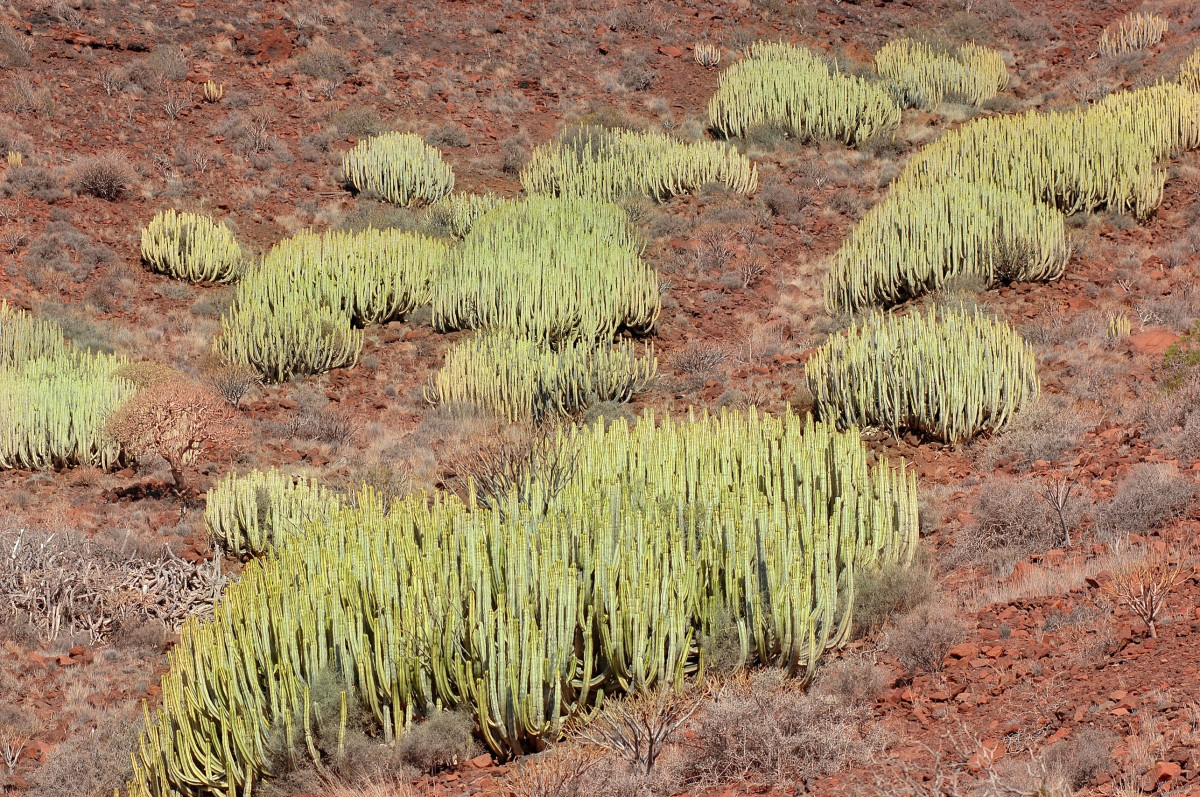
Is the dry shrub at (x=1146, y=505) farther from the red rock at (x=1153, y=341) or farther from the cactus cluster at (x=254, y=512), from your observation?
the cactus cluster at (x=254, y=512)


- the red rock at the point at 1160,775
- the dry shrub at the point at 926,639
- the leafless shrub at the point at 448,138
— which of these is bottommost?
the dry shrub at the point at 926,639

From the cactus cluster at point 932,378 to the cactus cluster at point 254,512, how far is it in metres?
4.58

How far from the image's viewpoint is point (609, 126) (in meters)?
21.5

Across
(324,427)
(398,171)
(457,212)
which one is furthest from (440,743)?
(398,171)

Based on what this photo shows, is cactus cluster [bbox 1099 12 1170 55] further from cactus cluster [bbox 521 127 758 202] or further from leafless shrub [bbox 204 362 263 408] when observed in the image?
leafless shrub [bbox 204 362 263 408]

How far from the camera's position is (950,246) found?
43.7ft

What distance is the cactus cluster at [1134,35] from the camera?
23.1m

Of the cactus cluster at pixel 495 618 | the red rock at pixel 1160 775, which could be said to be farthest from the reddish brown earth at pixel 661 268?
the cactus cluster at pixel 495 618

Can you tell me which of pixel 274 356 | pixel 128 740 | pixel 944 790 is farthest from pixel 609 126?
pixel 944 790

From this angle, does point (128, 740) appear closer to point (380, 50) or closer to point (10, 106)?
point (10, 106)

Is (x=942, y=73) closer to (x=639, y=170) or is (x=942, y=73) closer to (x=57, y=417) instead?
(x=639, y=170)

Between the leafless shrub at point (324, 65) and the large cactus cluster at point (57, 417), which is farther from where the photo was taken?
the leafless shrub at point (324, 65)

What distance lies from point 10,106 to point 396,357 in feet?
30.9

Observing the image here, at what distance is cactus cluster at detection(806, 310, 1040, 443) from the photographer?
966 centimetres
